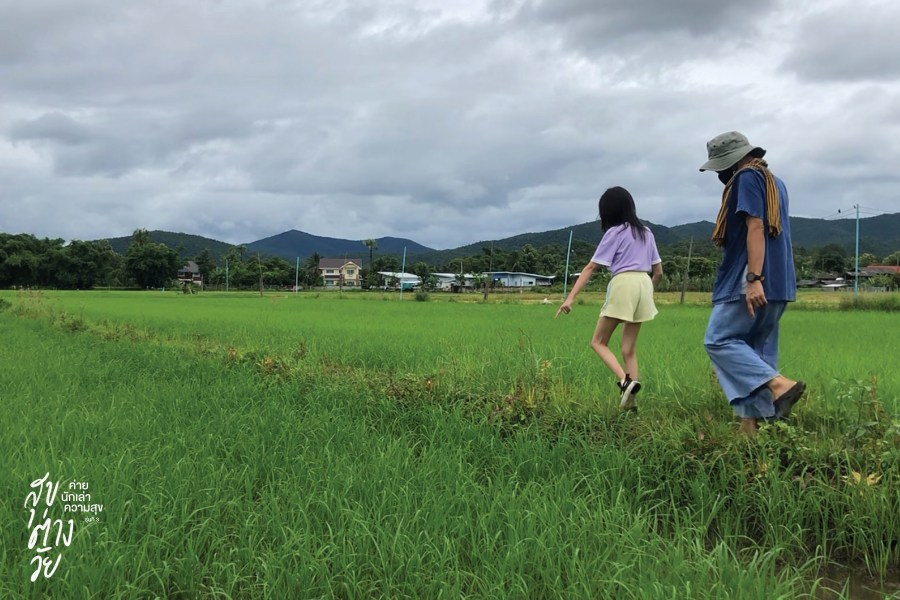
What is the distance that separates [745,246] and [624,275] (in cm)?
79

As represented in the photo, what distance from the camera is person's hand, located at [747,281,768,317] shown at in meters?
2.47

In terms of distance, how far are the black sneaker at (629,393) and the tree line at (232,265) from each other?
136 feet

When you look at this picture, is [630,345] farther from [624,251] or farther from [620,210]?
[620,210]

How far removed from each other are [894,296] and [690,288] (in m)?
29.9

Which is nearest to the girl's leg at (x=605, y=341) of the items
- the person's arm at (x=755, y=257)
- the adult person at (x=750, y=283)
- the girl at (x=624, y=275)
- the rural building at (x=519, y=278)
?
the girl at (x=624, y=275)

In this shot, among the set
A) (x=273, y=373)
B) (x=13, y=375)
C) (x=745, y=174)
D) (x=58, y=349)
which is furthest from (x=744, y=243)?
(x=58, y=349)

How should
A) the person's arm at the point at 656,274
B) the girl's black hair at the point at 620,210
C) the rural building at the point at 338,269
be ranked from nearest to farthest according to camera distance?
the girl's black hair at the point at 620,210 < the person's arm at the point at 656,274 < the rural building at the point at 338,269

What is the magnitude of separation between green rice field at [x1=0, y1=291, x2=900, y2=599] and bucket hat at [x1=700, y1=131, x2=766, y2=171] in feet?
3.96

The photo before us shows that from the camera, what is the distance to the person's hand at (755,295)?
2.47m

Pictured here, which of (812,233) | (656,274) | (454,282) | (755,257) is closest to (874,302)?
(656,274)

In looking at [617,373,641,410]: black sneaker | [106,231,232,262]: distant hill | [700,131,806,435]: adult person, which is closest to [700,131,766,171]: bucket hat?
[700,131,806,435]: adult person

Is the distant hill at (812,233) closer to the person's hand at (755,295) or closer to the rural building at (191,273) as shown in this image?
the rural building at (191,273)

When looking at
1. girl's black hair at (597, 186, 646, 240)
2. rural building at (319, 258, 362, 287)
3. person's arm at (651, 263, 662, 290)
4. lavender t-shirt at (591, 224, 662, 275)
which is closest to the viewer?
lavender t-shirt at (591, 224, 662, 275)

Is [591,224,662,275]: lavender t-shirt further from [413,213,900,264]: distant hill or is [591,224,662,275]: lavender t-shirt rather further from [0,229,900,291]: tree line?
[413,213,900,264]: distant hill
